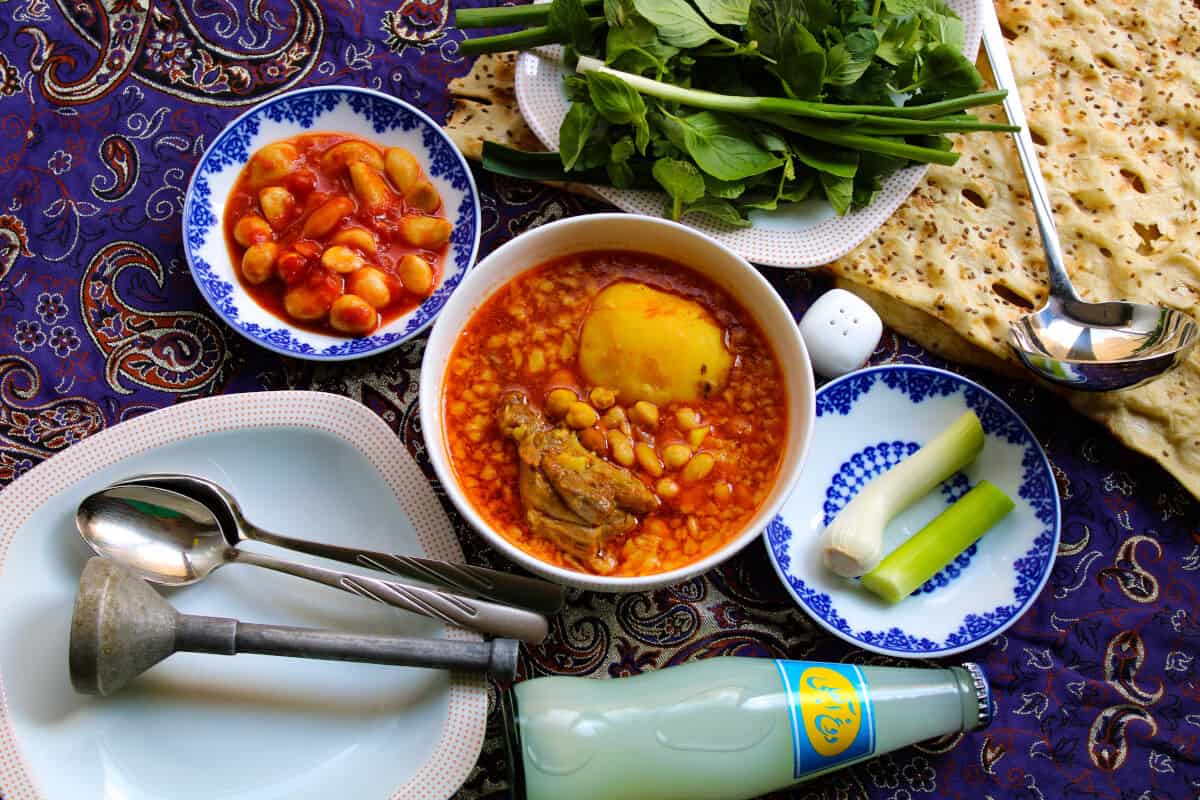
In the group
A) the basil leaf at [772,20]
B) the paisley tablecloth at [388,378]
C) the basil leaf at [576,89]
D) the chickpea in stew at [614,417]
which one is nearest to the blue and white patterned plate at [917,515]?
the paisley tablecloth at [388,378]

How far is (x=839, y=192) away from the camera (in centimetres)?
229

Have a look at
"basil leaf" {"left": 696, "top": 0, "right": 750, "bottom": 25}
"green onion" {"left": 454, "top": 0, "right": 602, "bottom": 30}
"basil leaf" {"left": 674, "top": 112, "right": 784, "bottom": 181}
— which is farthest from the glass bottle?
A: "green onion" {"left": 454, "top": 0, "right": 602, "bottom": 30}

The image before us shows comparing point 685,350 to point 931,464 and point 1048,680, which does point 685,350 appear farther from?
point 1048,680

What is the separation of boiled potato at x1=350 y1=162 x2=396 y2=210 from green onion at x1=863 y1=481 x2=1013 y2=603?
157 centimetres

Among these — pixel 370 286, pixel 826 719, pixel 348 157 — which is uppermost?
pixel 348 157

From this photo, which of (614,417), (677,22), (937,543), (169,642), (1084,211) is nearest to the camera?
(169,642)

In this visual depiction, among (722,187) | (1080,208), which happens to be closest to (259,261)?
(722,187)

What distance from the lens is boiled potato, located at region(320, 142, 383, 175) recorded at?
2383 mm

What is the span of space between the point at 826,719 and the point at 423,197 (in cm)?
162

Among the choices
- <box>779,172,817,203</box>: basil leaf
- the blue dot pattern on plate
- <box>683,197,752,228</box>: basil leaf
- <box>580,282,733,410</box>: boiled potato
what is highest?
<box>683,197,752,228</box>: basil leaf

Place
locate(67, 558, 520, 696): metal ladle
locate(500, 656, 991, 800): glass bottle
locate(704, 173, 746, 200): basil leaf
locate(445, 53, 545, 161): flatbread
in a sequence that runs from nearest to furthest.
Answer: locate(67, 558, 520, 696): metal ladle < locate(500, 656, 991, 800): glass bottle < locate(704, 173, 746, 200): basil leaf < locate(445, 53, 545, 161): flatbread

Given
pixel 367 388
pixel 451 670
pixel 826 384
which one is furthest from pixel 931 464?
pixel 367 388

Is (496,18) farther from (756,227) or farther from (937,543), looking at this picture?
(937,543)

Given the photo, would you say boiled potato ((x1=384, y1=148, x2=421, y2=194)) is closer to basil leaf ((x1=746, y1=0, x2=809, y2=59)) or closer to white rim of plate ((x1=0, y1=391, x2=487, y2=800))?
white rim of plate ((x1=0, y1=391, x2=487, y2=800))
